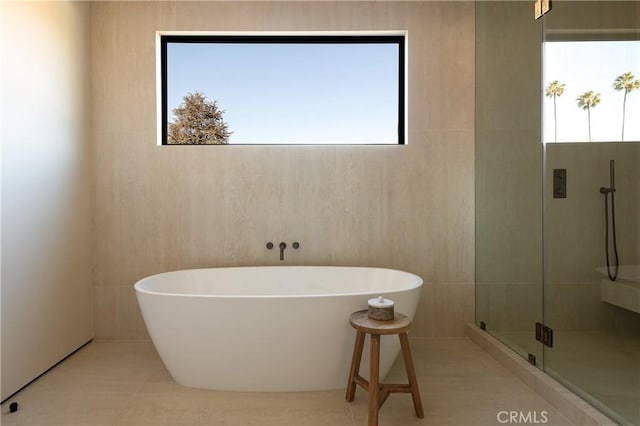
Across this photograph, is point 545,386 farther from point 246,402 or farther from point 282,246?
point 282,246

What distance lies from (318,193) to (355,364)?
57.1 inches

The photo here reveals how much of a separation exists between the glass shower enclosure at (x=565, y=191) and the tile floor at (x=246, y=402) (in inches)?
13.3

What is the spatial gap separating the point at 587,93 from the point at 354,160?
1.60 meters

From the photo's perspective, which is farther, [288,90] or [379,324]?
[288,90]

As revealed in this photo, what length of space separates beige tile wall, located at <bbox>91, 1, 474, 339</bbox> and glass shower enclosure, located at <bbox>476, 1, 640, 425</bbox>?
0.79 feet

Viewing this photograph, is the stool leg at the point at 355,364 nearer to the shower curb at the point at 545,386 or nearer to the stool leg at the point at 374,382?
the stool leg at the point at 374,382

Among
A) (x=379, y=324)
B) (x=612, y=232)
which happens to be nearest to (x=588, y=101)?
(x=612, y=232)

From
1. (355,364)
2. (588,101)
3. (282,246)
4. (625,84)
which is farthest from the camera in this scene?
(282,246)

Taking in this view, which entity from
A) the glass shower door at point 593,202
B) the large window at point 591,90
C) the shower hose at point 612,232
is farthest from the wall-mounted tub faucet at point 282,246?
the shower hose at point 612,232

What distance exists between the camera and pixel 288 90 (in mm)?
3461

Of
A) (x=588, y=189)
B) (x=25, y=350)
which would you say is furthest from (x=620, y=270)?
(x=25, y=350)

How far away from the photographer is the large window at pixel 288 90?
3.39m

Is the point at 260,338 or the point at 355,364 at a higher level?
the point at 260,338

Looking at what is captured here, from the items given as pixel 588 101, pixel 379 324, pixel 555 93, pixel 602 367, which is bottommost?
pixel 602 367
